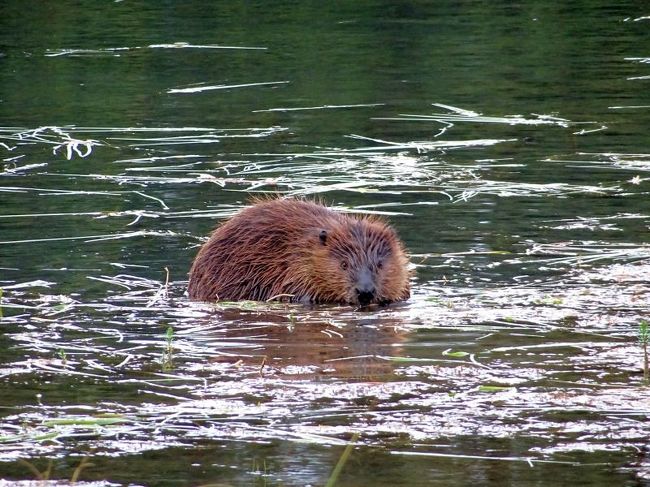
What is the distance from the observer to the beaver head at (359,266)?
8.63m

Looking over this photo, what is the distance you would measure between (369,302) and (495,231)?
161 cm

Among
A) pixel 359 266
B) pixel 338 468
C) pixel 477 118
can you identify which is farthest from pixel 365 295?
pixel 477 118

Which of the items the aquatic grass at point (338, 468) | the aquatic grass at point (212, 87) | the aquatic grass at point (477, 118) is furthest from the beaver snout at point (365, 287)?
the aquatic grass at point (212, 87)

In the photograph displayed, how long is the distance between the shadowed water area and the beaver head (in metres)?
0.14

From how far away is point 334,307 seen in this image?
8.73 meters

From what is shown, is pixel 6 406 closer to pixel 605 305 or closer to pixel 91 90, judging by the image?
pixel 605 305

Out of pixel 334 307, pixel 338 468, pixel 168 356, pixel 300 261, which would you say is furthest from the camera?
pixel 300 261

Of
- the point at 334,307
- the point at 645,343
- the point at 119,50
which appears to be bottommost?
the point at 334,307

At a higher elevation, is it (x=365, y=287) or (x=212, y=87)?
(x=212, y=87)

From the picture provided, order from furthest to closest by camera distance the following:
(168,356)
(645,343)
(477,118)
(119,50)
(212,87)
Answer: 1. (119,50)
2. (212,87)
3. (477,118)
4. (168,356)
5. (645,343)

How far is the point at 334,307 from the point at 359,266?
0.84 feet

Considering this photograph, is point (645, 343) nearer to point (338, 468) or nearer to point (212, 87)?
point (338, 468)

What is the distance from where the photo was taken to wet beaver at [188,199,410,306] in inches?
343

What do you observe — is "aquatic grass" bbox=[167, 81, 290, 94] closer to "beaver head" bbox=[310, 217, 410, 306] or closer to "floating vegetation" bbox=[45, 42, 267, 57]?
"floating vegetation" bbox=[45, 42, 267, 57]
